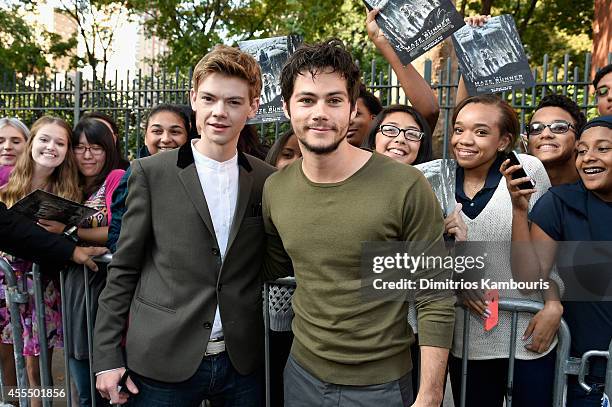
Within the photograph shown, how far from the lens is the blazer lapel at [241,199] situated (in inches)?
91.4

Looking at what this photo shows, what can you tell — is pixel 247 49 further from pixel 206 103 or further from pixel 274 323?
pixel 274 323

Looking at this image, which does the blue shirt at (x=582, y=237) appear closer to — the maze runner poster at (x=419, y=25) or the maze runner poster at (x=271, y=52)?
the maze runner poster at (x=419, y=25)

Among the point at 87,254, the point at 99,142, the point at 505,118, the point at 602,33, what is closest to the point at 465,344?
the point at 505,118

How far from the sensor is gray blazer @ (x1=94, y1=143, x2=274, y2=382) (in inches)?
89.8

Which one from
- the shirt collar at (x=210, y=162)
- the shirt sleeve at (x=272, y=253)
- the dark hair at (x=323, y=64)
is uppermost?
the dark hair at (x=323, y=64)

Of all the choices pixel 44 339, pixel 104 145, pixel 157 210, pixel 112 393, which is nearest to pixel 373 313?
pixel 157 210

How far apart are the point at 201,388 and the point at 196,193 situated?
81 cm

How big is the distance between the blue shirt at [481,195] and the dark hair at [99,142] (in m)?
2.29

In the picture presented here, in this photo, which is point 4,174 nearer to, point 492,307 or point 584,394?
point 492,307

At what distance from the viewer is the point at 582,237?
2330 millimetres

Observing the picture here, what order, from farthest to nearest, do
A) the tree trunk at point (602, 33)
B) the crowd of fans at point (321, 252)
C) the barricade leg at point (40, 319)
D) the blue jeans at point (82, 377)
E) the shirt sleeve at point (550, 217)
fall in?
1. the tree trunk at point (602, 33)
2. the blue jeans at point (82, 377)
3. the barricade leg at point (40, 319)
4. the shirt sleeve at point (550, 217)
5. the crowd of fans at point (321, 252)

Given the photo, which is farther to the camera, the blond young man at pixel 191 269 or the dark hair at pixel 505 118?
the dark hair at pixel 505 118

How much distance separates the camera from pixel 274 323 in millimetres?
2740

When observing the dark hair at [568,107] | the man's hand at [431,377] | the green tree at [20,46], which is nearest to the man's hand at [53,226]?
the man's hand at [431,377]
